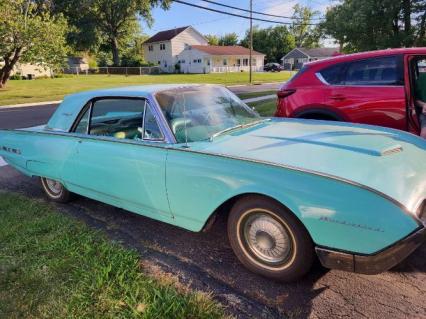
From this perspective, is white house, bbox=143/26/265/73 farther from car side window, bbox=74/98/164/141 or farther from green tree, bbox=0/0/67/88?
car side window, bbox=74/98/164/141

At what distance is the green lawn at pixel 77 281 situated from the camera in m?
2.47

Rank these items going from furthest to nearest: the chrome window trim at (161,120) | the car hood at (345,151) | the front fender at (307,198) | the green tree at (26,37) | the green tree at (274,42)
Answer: the green tree at (274,42) < the green tree at (26,37) < the chrome window trim at (161,120) < the car hood at (345,151) < the front fender at (307,198)

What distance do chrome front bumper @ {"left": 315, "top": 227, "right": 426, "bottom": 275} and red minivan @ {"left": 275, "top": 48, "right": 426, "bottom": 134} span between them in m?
2.76

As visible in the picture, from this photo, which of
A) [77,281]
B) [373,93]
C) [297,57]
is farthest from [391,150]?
[297,57]

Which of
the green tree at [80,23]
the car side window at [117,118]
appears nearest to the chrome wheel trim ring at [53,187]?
the car side window at [117,118]

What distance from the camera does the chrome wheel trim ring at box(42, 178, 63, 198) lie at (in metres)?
4.41

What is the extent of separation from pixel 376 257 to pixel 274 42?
82983 millimetres

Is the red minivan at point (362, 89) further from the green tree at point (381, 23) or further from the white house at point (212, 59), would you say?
the white house at point (212, 59)

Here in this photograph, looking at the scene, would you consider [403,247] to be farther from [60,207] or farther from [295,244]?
[60,207]

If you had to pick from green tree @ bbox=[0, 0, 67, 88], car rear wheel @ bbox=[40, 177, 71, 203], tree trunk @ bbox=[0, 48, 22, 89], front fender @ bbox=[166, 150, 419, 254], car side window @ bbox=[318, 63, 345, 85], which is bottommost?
car rear wheel @ bbox=[40, 177, 71, 203]

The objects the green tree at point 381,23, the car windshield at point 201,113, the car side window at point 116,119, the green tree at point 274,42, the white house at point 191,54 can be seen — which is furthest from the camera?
the green tree at point 274,42

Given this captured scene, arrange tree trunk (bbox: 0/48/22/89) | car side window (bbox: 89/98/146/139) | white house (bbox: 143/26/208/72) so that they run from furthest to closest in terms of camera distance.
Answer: white house (bbox: 143/26/208/72) < tree trunk (bbox: 0/48/22/89) < car side window (bbox: 89/98/146/139)

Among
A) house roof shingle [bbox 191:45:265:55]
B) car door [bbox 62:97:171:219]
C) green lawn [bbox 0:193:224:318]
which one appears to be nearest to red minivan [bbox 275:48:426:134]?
car door [bbox 62:97:171:219]

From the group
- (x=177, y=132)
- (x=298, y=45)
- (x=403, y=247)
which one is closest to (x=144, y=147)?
(x=177, y=132)
